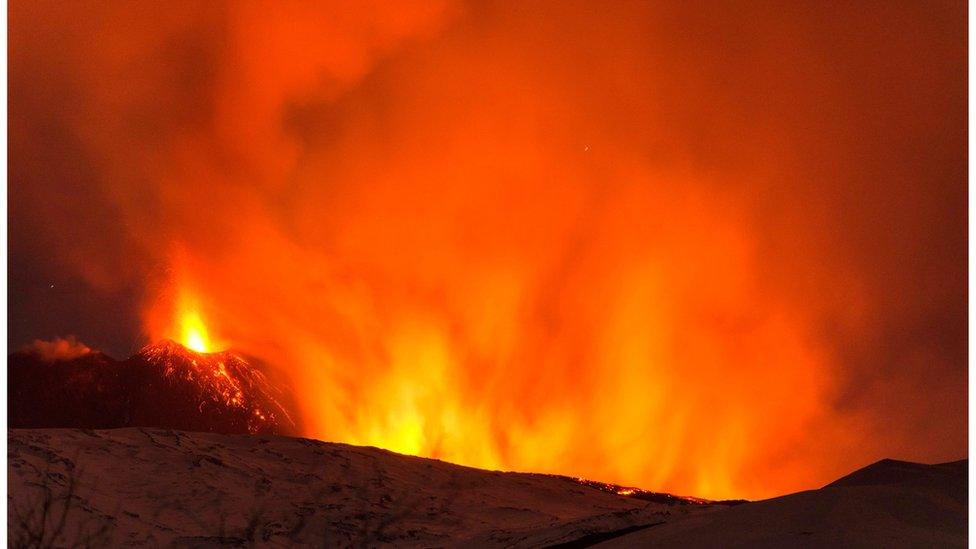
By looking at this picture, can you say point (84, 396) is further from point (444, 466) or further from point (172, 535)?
point (172, 535)

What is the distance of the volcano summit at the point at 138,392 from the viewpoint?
21734mm

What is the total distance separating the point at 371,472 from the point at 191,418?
1528 centimetres

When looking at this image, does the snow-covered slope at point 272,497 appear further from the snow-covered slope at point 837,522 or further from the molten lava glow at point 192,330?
the molten lava glow at point 192,330

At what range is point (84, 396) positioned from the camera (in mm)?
23125

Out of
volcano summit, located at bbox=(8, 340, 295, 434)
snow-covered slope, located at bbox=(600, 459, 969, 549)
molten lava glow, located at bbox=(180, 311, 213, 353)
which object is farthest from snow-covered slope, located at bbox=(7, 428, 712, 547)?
volcano summit, located at bbox=(8, 340, 295, 434)

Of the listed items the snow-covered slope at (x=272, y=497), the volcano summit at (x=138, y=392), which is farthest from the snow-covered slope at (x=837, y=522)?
the volcano summit at (x=138, y=392)

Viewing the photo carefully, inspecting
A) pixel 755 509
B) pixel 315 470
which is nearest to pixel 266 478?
pixel 315 470

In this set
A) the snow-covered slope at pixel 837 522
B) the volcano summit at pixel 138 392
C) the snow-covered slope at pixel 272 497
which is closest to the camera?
the snow-covered slope at pixel 837 522

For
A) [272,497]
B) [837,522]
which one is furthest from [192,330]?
[837,522]

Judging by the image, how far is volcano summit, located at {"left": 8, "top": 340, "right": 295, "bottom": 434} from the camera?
71.3ft

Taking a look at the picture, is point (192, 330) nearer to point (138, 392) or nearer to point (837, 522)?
point (138, 392)

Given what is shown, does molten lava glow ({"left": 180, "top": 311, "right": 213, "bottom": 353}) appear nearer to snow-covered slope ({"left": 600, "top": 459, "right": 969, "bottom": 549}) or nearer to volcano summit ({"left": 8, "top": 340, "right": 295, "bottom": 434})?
volcano summit ({"left": 8, "top": 340, "right": 295, "bottom": 434})

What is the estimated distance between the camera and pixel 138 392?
2338 centimetres

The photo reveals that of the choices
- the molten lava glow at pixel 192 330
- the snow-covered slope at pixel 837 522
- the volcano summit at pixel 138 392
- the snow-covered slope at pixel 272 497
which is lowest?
the snow-covered slope at pixel 837 522
